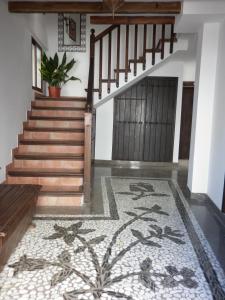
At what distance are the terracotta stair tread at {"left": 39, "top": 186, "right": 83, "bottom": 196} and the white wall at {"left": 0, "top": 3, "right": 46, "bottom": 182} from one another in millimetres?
609

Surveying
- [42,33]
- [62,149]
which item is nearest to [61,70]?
[42,33]

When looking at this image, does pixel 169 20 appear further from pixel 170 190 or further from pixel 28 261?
pixel 28 261

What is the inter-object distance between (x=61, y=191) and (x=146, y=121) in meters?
3.49

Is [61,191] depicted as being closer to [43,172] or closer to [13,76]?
[43,172]

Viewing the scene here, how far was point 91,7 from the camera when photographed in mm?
3576

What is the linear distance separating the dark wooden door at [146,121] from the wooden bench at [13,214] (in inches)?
148

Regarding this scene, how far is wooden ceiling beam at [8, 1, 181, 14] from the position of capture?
349cm

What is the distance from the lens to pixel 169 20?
15.2 feet

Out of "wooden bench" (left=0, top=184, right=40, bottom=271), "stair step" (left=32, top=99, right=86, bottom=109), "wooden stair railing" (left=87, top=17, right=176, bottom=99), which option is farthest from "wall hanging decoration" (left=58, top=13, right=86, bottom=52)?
"wooden bench" (left=0, top=184, right=40, bottom=271)

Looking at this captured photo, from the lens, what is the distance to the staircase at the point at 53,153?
3758 millimetres

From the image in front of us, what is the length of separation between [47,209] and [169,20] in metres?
3.60

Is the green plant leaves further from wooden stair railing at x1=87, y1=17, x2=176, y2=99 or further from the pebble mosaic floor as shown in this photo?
the pebble mosaic floor

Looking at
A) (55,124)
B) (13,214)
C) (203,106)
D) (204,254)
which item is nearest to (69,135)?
(55,124)

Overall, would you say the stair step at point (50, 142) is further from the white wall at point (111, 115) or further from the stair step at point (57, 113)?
the white wall at point (111, 115)
